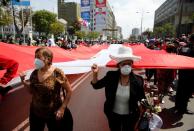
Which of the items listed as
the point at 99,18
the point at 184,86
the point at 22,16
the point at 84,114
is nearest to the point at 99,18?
the point at 99,18

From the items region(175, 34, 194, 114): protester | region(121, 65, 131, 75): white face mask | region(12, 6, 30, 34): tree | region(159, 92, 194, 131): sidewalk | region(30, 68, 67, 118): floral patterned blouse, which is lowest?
region(159, 92, 194, 131): sidewalk

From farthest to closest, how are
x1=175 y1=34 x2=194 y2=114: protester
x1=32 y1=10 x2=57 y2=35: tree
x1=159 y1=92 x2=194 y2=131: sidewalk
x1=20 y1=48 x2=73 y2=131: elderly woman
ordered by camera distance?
x1=32 y1=10 x2=57 y2=35: tree < x1=175 y1=34 x2=194 y2=114: protester < x1=159 y1=92 x2=194 y2=131: sidewalk < x1=20 y1=48 x2=73 y2=131: elderly woman

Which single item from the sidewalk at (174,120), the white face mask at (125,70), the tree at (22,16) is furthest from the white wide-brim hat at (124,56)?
the tree at (22,16)

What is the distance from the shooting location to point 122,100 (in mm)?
3861

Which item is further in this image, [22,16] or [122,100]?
[22,16]

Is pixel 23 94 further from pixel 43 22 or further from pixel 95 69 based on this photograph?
pixel 43 22

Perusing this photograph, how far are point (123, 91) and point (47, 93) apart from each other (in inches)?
40.5

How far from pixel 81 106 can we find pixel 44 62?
13.2 feet

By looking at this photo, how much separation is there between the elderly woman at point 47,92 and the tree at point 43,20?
106 meters

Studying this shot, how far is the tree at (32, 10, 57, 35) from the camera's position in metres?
108

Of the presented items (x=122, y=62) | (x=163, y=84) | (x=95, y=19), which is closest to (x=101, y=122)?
(x=122, y=62)

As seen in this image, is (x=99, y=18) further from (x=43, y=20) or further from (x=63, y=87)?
(x=63, y=87)

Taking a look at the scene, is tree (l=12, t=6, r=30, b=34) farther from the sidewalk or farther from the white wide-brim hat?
the white wide-brim hat

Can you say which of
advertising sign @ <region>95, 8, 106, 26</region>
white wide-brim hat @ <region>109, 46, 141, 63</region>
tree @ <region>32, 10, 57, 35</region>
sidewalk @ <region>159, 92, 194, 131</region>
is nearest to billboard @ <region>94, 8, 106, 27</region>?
advertising sign @ <region>95, 8, 106, 26</region>
